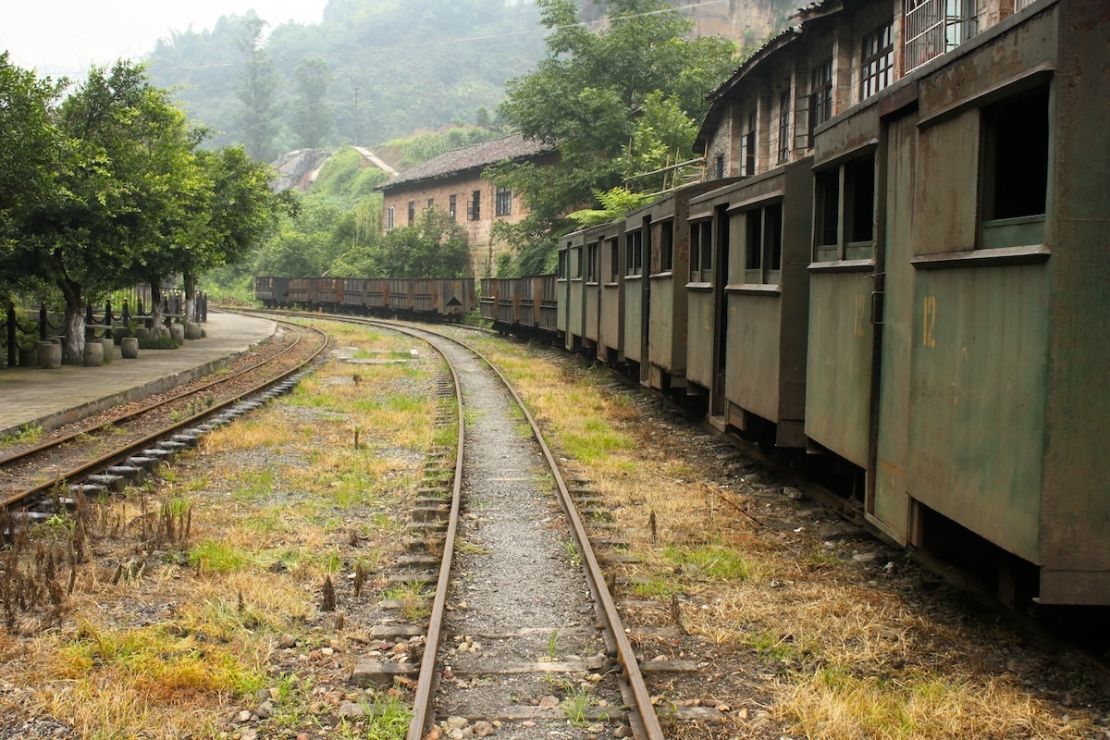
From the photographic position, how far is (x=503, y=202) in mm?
50531

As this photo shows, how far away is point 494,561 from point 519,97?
34.3 m

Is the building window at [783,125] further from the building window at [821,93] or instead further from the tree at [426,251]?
the tree at [426,251]

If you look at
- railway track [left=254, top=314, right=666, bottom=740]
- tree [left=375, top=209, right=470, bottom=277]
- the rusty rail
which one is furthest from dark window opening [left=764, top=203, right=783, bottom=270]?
tree [left=375, top=209, right=470, bottom=277]

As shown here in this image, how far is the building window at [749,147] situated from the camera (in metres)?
25.2

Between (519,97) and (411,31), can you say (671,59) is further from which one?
(411,31)

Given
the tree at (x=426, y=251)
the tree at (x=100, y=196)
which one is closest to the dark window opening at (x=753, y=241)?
the tree at (x=100, y=196)

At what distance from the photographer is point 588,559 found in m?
6.89

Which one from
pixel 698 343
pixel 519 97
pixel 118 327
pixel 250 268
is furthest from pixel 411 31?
pixel 698 343

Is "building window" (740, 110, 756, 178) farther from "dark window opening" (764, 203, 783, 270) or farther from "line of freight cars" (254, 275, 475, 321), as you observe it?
"line of freight cars" (254, 275, 475, 321)

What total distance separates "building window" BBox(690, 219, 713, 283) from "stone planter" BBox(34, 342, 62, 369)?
42.5 feet

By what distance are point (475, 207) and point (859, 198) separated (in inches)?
1834

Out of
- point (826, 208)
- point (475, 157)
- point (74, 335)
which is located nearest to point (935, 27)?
point (826, 208)

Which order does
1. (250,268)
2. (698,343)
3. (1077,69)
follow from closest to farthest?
(1077,69) → (698,343) → (250,268)

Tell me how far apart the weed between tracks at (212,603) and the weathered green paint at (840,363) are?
297 centimetres
